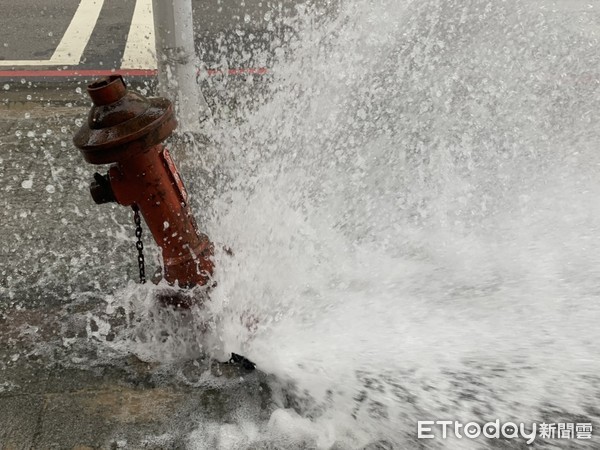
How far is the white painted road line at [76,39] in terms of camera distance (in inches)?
250

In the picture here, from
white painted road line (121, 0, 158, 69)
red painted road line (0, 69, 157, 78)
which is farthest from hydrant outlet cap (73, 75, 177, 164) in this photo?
red painted road line (0, 69, 157, 78)

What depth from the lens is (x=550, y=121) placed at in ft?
14.8

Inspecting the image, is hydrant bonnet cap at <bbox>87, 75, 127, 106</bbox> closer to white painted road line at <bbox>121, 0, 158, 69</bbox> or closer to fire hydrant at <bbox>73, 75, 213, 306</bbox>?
fire hydrant at <bbox>73, 75, 213, 306</bbox>

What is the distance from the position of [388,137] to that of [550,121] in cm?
132

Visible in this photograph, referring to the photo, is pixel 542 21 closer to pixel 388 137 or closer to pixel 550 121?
pixel 550 121

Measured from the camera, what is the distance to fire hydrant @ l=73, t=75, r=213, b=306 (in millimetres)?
2131

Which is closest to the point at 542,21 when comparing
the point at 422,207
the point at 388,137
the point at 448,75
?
the point at 448,75

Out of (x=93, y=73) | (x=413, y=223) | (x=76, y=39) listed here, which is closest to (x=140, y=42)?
(x=76, y=39)

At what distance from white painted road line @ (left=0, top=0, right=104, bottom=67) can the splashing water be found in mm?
2672

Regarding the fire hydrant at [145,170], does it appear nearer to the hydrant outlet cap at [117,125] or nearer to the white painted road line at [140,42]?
the hydrant outlet cap at [117,125]

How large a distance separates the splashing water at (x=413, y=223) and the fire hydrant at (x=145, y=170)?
0.69 feet

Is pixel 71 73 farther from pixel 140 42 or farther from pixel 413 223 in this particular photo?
pixel 413 223

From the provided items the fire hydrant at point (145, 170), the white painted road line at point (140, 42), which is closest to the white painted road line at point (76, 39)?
the white painted road line at point (140, 42)

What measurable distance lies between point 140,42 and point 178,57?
2970 mm
